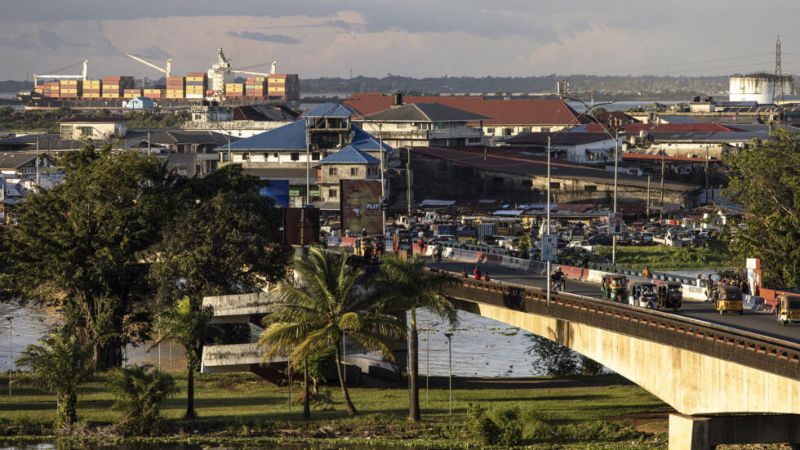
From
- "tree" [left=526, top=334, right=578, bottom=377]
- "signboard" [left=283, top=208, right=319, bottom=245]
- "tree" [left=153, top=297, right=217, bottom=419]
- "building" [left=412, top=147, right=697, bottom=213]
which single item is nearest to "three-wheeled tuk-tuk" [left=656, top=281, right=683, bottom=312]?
"tree" [left=526, top=334, right=578, bottom=377]

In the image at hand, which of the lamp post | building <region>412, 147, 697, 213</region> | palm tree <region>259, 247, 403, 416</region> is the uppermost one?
building <region>412, 147, 697, 213</region>

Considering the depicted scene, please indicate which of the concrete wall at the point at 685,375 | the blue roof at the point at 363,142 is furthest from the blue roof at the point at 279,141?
the concrete wall at the point at 685,375

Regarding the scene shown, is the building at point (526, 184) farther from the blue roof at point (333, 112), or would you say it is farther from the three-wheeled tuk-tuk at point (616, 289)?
Result: the three-wheeled tuk-tuk at point (616, 289)

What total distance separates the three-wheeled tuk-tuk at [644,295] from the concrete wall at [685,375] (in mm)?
3213

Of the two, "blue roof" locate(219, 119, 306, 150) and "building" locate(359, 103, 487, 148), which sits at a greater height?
"building" locate(359, 103, 487, 148)

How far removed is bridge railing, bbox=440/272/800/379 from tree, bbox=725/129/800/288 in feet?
53.5

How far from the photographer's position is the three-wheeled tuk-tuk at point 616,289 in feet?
219

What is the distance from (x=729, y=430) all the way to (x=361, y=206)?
45065mm

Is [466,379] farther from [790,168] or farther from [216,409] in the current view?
[790,168]

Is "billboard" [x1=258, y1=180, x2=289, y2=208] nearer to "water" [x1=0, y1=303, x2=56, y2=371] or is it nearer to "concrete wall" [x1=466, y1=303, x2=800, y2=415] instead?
"water" [x1=0, y1=303, x2=56, y2=371]

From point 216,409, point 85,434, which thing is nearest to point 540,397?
point 216,409

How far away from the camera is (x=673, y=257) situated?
124 meters

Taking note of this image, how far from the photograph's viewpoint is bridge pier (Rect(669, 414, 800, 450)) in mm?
50969

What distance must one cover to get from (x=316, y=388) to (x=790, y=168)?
106 ft
